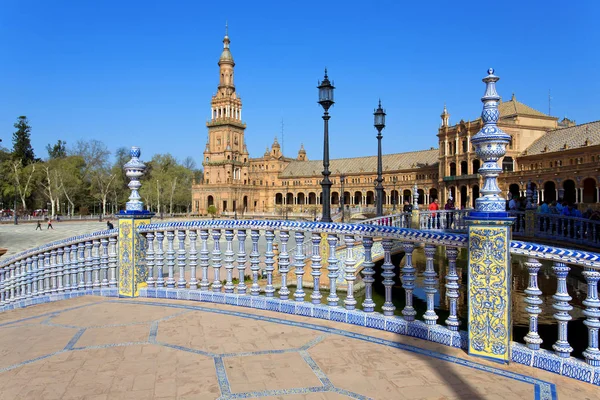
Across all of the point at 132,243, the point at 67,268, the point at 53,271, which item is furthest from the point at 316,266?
the point at 53,271

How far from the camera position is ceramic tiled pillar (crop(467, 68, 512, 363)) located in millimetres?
3457

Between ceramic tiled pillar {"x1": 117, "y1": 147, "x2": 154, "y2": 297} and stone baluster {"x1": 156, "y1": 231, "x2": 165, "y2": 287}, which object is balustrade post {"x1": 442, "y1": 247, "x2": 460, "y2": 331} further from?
ceramic tiled pillar {"x1": 117, "y1": 147, "x2": 154, "y2": 297}

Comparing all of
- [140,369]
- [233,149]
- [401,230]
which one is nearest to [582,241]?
[401,230]

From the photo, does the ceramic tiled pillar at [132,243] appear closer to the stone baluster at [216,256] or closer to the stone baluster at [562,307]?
the stone baluster at [216,256]

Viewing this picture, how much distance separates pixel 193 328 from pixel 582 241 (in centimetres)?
1173

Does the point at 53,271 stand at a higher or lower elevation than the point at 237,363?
higher

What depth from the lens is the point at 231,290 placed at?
215 inches

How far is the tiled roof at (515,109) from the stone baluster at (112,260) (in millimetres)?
53465

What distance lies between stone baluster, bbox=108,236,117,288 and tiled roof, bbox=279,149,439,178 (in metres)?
62.4

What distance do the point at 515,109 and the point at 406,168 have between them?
21231 mm

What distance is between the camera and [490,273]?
3523 millimetres

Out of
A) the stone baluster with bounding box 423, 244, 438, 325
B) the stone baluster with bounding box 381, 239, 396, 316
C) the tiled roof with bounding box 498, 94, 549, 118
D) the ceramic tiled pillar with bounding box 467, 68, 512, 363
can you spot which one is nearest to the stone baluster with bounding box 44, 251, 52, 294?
the stone baluster with bounding box 381, 239, 396, 316

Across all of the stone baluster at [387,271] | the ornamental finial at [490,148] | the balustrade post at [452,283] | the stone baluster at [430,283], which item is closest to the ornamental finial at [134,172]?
the stone baluster at [387,271]

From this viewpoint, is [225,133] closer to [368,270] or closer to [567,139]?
[567,139]
